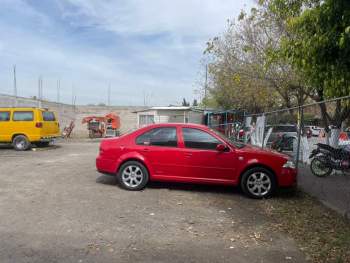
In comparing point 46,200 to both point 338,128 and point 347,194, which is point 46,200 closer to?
point 347,194

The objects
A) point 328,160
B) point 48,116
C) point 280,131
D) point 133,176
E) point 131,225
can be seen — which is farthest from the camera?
point 48,116

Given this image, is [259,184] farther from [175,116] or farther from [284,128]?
[175,116]

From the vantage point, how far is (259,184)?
867cm

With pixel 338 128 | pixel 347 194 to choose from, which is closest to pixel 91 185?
pixel 347 194

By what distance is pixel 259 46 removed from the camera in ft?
57.2

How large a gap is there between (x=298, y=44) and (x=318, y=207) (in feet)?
12.2

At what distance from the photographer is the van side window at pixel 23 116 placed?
726 inches

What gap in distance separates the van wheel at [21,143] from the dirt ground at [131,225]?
9.06 meters

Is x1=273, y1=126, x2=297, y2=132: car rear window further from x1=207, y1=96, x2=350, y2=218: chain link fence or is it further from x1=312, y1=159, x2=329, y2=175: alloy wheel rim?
x1=312, y1=159, x2=329, y2=175: alloy wheel rim

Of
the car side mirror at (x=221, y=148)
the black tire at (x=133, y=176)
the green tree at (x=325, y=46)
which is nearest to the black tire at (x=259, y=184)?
the car side mirror at (x=221, y=148)

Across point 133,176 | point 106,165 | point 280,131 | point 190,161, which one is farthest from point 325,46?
point 280,131

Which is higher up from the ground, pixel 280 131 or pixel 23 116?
pixel 23 116

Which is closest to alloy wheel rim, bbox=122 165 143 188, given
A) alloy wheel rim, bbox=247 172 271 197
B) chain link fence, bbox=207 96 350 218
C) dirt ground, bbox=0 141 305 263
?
dirt ground, bbox=0 141 305 263

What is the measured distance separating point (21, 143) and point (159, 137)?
37.7 feet
